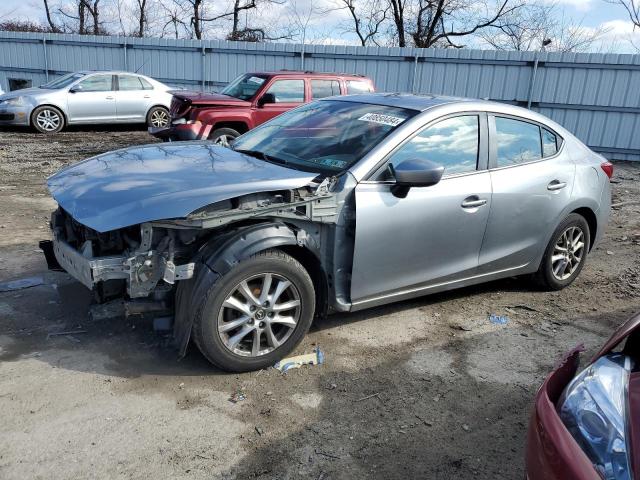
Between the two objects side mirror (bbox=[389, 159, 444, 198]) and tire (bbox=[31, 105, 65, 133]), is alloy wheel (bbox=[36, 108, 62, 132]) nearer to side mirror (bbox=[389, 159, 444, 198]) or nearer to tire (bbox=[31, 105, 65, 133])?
tire (bbox=[31, 105, 65, 133])

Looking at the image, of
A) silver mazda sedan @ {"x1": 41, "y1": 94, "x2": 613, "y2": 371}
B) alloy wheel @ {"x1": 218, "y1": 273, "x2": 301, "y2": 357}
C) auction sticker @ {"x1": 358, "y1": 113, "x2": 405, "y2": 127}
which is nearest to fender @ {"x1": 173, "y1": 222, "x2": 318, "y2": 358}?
silver mazda sedan @ {"x1": 41, "y1": 94, "x2": 613, "y2": 371}

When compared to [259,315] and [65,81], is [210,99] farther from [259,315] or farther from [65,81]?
[259,315]

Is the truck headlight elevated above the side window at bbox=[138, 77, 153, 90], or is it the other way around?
the side window at bbox=[138, 77, 153, 90]

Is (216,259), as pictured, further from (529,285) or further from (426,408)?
(529,285)

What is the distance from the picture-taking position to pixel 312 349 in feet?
12.8

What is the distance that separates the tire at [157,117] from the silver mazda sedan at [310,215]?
35.1ft

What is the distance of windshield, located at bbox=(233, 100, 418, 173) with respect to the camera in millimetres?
3930

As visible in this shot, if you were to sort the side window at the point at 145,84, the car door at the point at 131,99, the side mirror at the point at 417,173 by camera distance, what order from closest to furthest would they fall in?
1. the side mirror at the point at 417,173
2. the car door at the point at 131,99
3. the side window at the point at 145,84

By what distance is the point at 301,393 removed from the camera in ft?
11.1

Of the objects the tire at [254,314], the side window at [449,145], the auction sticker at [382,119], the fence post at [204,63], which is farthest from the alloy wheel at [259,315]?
the fence post at [204,63]

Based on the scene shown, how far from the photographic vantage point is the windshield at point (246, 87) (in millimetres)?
10258

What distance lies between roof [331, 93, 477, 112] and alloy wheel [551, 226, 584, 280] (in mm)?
1558

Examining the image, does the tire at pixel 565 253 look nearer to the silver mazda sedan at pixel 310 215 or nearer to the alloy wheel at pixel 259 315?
the silver mazda sedan at pixel 310 215

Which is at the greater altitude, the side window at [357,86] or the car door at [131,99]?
the side window at [357,86]
